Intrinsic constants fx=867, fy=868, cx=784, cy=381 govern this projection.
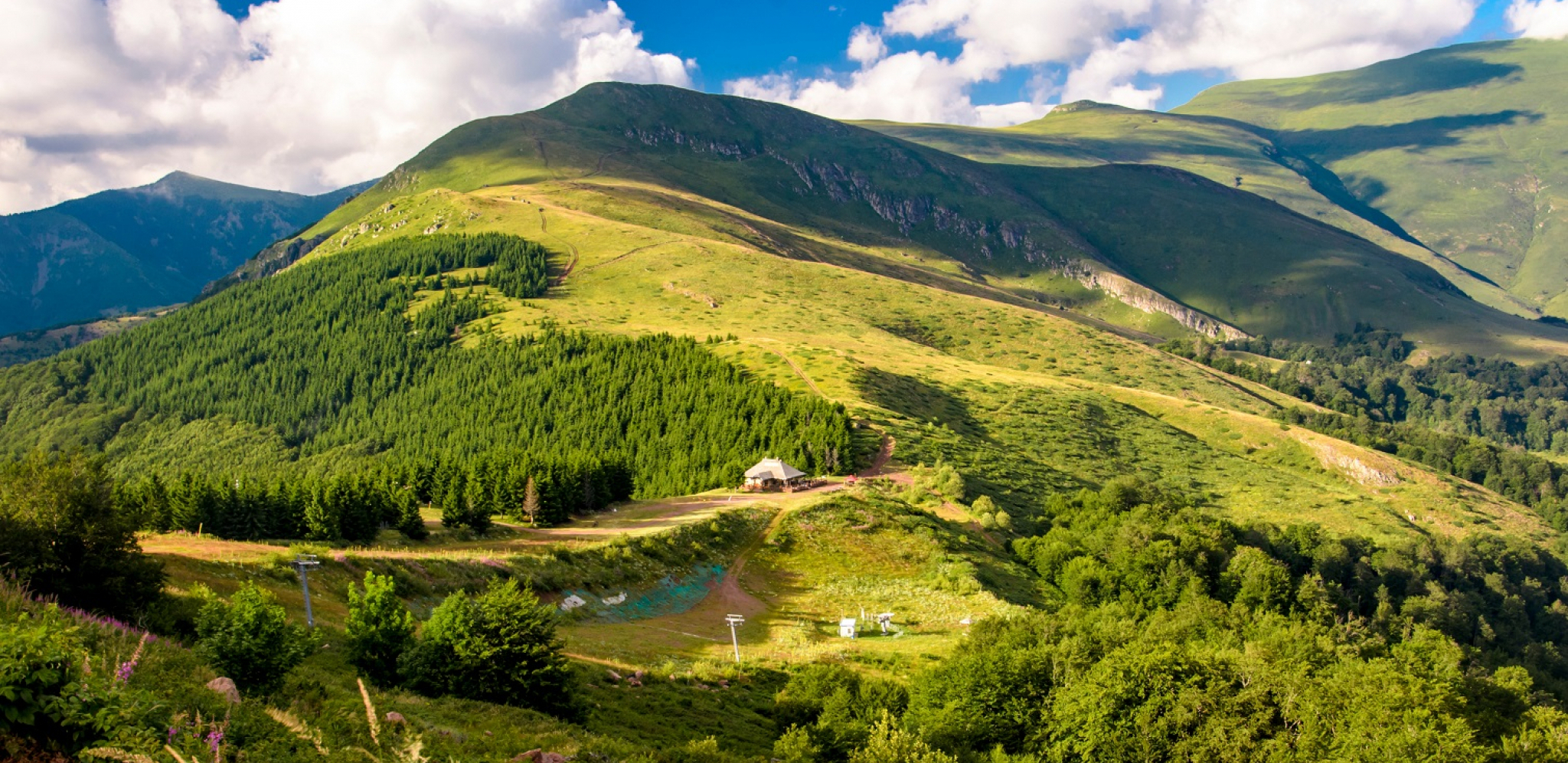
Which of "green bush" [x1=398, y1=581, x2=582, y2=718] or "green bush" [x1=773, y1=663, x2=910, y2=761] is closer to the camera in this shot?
"green bush" [x1=398, y1=581, x2=582, y2=718]

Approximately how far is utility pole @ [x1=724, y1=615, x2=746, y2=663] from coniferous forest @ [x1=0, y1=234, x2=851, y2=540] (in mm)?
20773

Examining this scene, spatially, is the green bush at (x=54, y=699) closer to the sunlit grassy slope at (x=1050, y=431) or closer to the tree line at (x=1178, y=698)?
the tree line at (x=1178, y=698)

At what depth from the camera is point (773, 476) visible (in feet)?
285

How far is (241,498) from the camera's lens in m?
50.9

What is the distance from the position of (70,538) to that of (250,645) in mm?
10045

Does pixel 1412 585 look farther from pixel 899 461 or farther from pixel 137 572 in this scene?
pixel 137 572

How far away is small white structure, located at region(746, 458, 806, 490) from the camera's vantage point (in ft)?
284

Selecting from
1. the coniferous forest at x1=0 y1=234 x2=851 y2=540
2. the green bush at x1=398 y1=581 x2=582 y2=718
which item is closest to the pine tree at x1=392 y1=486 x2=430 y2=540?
the coniferous forest at x1=0 y1=234 x2=851 y2=540

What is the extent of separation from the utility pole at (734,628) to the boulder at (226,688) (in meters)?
26.3

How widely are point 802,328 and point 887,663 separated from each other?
128049 mm

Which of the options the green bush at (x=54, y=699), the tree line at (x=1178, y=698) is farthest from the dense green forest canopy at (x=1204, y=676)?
the green bush at (x=54, y=699)

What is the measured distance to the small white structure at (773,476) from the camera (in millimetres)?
86688

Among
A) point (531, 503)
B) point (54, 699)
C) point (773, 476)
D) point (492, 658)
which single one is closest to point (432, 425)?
point (773, 476)

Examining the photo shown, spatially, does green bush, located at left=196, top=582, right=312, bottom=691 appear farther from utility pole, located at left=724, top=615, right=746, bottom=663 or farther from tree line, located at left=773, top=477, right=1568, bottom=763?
utility pole, located at left=724, top=615, right=746, bottom=663
